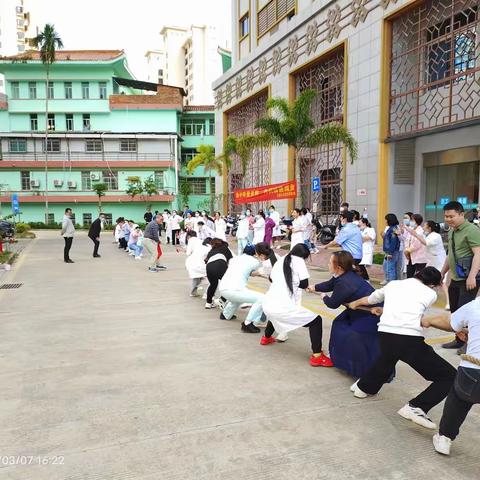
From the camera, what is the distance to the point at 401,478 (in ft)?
8.91

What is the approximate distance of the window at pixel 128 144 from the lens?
139 feet

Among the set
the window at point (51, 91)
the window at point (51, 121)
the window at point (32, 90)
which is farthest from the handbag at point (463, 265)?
the window at point (32, 90)

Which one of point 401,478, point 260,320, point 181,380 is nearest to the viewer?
point 401,478

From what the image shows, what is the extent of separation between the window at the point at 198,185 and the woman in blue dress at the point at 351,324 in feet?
141

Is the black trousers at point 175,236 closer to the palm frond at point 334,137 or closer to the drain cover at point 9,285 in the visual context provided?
the palm frond at point 334,137

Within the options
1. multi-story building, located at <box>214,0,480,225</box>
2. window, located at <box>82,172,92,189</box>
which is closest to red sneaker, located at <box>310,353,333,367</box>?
multi-story building, located at <box>214,0,480,225</box>

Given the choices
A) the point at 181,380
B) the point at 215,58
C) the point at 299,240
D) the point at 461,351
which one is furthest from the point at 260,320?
the point at 215,58

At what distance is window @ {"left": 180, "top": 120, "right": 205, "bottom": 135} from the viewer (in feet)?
153

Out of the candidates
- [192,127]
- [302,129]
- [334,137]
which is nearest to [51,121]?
[192,127]

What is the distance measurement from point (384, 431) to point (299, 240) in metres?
9.27

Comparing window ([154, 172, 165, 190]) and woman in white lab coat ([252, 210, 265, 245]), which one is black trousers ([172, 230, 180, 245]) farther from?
window ([154, 172, 165, 190])

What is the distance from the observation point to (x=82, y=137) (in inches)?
1651

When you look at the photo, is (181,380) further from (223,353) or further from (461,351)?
(461,351)

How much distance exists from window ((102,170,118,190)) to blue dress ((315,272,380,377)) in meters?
40.5
